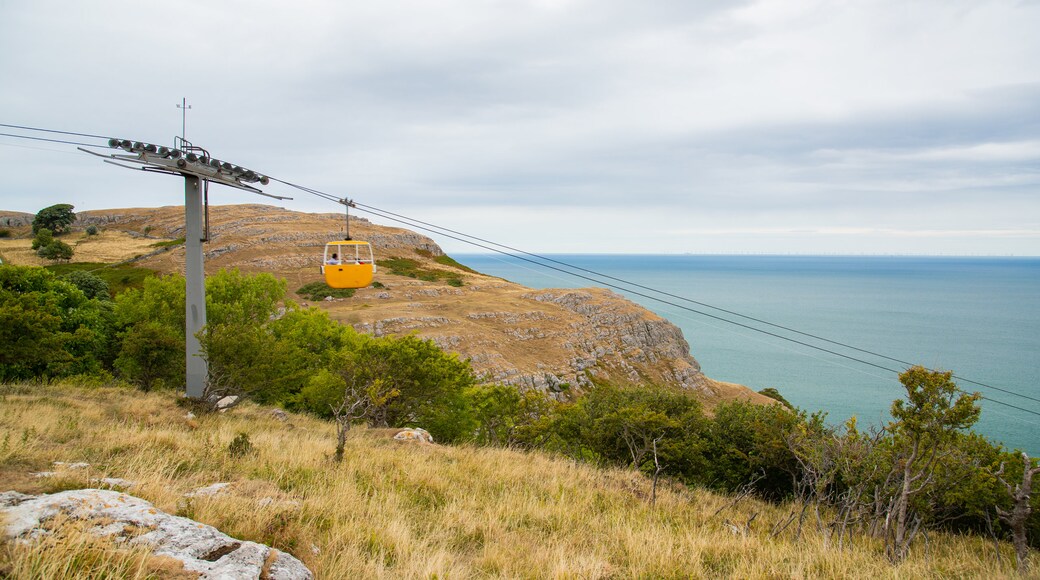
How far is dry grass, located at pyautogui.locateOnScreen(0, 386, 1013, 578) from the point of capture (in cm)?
651

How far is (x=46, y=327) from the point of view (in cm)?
2561

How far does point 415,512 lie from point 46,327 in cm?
2747

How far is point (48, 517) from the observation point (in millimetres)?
5359

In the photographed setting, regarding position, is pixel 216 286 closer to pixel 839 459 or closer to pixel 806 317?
pixel 839 459

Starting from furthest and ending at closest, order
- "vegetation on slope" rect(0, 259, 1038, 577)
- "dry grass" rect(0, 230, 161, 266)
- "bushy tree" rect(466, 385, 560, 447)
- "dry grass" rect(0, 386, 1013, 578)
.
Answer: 1. "dry grass" rect(0, 230, 161, 266)
2. "bushy tree" rect(466, 385, 560, 447)
3. "vegetation on slope" rect(0, 259, 1038, 577)
4. "dry grass" rect(0, 386, 1013, 578)

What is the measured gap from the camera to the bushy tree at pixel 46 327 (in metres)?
24.1

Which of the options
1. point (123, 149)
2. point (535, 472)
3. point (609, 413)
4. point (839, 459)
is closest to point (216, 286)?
point (123, 149)

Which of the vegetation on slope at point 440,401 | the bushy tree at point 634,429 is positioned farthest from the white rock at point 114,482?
the bushy tree at point 634,429

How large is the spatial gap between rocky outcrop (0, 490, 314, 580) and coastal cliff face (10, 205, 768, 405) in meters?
47.3

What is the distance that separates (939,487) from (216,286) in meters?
46.0

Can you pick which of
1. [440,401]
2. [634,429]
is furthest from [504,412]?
[634,429]

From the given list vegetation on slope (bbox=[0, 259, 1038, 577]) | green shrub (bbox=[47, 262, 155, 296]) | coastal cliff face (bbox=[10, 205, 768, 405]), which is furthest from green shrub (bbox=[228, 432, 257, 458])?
green shrub (bbox=[47, 262, 155, 296])

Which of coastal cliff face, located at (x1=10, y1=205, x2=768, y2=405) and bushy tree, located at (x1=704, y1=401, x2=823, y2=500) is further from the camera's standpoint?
coastal cliff face, located at (x1=10, y1=205, x2=768, y2=405)

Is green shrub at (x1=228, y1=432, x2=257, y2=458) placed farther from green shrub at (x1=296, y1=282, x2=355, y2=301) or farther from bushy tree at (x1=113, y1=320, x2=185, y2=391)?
green shrub at (x1=296, y1=282, x2=355, y2=301)
